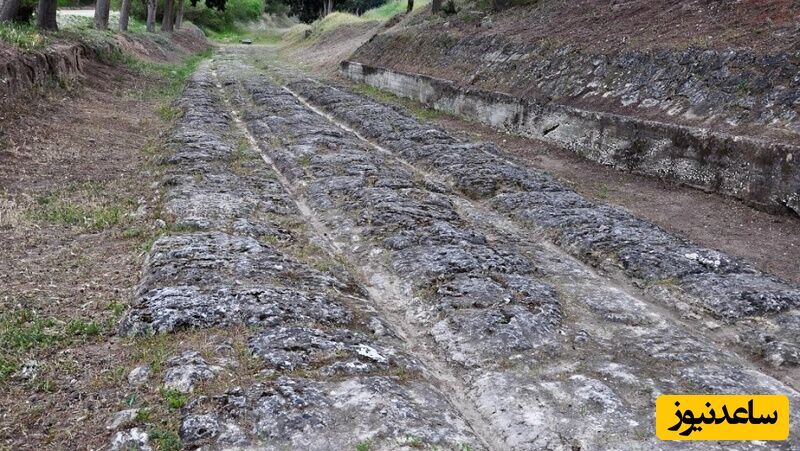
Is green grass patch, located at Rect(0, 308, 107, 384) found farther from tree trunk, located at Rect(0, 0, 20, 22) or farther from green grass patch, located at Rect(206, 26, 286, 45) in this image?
green grass patch, located at Rect(206, 26, 286, 45)

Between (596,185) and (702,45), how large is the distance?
3645mm

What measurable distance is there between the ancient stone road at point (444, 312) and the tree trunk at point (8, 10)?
38.1 feet

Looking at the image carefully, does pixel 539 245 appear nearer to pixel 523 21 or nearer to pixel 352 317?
pixel 352 317

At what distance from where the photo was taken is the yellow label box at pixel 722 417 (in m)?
4.06

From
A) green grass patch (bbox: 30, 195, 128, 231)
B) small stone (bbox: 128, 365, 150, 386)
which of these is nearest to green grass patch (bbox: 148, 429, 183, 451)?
small stone (bbox: 128, 365, 150, 386)

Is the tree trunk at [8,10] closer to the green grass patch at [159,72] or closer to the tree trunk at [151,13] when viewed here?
the green grass patch at [159,72]

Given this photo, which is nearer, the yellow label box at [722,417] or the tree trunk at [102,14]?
the yellow label box at [722,417]

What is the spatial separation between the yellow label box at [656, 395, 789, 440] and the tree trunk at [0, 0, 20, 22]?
19.1 meters

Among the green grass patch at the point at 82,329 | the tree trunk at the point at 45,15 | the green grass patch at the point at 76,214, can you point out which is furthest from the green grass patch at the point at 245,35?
the green grass patch at the point at 82,329

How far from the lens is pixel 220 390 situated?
4.12m

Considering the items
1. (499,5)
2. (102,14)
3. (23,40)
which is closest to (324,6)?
(102,14)

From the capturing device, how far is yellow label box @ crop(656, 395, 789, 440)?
4.06 m

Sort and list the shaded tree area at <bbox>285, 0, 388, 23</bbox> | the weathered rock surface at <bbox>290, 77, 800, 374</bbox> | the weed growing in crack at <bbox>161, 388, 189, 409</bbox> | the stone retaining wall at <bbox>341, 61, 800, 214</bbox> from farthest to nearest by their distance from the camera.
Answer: the shaded tree area at <bbox>285, 0, 388, 23</bbox>, the stone retaining wall at <bbox>341, 61, 800, 214</bbox>, the weathered rock surface at <bbox>290, 77, 800, 374</bbox>, the weed growing in crack at <bbox>161, 388, 189, 409</bbox>

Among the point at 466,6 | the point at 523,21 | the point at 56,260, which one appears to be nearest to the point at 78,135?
the point at 56,260
